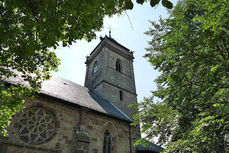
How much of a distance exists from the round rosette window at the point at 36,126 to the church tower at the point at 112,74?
23.7ft

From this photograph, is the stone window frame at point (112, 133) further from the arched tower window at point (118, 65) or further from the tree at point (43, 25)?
the arched tower window at point (118, 65)

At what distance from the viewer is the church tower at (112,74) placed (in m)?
15.4

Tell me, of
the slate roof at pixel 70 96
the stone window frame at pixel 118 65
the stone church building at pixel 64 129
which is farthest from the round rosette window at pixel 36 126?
the stone window frame at pixel 118 65

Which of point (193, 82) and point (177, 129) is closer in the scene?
point (193, 82)

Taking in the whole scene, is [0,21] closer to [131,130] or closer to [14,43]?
[14,43]

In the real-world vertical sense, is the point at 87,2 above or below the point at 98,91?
below

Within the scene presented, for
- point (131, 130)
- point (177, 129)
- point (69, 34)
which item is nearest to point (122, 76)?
point (131, 130)

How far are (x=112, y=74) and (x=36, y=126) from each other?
10.5 meters

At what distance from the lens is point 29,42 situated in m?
3.42

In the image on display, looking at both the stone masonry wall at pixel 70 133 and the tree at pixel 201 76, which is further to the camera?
the stone masonry wall at pixel 70 133

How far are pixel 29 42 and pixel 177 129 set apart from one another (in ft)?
18.8

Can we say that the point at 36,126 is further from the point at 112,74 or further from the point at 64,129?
the point at 112,74

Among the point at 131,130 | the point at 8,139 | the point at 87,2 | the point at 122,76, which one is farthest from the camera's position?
the point at 122,76

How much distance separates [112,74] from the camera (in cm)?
1688
